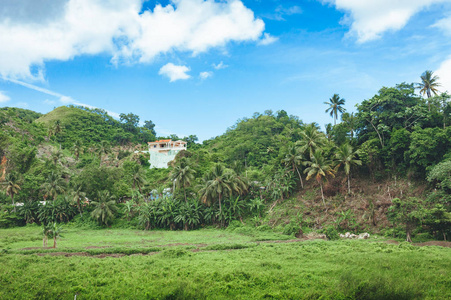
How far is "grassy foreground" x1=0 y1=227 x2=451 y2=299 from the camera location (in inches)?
547

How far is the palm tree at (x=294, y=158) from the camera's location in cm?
4175

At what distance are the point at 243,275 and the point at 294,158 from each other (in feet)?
91.3

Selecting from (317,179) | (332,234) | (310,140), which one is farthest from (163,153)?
(332,234)

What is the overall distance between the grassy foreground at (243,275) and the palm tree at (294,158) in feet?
65.2

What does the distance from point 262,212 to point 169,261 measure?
950 inches

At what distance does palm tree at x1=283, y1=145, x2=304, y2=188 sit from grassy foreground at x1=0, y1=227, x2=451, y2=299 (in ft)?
65.2

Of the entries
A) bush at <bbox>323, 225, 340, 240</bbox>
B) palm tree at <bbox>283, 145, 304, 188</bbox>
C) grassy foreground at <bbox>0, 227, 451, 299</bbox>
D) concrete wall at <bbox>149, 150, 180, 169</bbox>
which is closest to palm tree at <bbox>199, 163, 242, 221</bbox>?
palm tree at <bbox>283, 145, 304, 188</bbox>

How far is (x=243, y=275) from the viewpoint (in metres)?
16.2

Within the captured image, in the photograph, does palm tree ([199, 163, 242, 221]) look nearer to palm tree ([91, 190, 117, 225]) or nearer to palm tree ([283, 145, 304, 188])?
palm tree ([283, 145, 304, 188])

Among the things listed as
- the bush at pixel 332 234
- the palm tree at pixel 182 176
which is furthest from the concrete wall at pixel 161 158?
the bush at pixel 332 234

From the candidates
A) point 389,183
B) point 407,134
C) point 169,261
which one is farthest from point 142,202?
point 407,134

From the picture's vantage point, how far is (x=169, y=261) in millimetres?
19906

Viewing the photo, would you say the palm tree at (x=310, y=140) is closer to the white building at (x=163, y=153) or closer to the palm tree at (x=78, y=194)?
the palm tree at (x=78, y=194)

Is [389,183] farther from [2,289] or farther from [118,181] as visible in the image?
[118,181]
